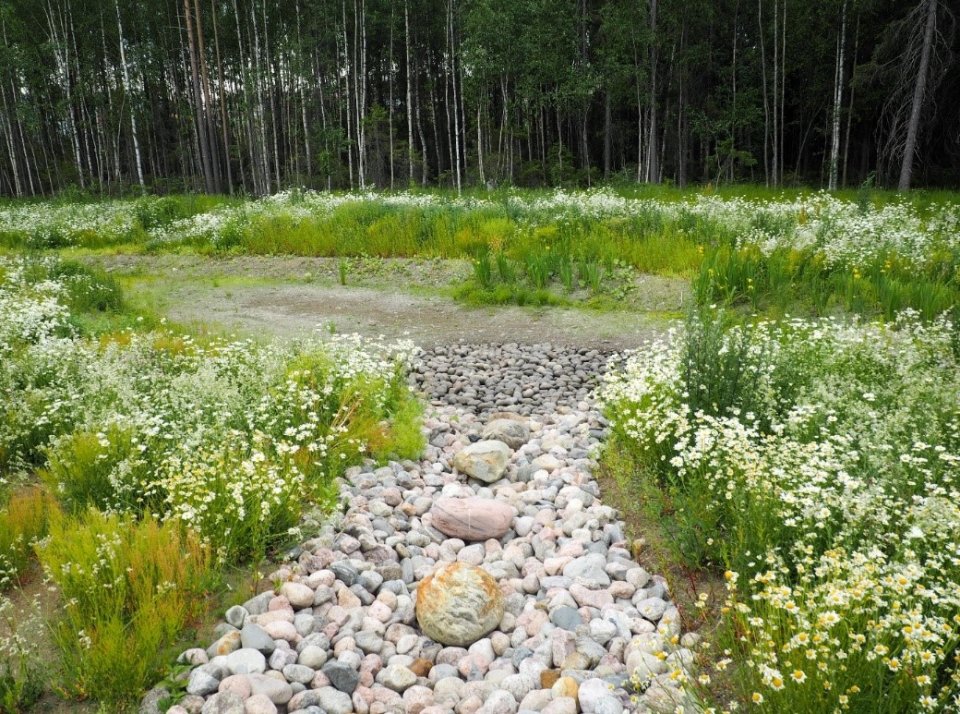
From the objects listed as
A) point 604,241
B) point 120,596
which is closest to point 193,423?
point 120,596

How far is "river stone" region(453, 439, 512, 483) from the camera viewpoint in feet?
16.9

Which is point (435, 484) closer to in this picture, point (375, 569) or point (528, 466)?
point (528, 466)

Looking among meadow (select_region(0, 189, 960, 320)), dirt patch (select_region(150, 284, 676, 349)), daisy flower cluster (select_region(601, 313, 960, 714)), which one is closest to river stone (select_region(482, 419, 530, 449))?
daisy flower cluster (select_region(601, 313, 960, 714))

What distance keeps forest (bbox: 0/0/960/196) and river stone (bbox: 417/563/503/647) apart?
21076mm

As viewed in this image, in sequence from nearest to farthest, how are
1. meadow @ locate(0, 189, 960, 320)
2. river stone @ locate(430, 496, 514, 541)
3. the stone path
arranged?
the stone path < river stone @ locate(430, 496, 514, 541) < meadow @ locate(0, 189, 960, 320)

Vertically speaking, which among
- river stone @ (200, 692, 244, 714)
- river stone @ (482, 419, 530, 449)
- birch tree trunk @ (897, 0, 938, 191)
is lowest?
river stone @ (482, 419, 530, 449)

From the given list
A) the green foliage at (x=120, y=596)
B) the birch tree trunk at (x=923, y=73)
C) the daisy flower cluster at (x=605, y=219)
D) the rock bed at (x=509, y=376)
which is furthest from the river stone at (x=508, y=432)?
the birch tree trunk at (x=923, y=73)

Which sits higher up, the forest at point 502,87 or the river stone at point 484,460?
the forest at point 502,87

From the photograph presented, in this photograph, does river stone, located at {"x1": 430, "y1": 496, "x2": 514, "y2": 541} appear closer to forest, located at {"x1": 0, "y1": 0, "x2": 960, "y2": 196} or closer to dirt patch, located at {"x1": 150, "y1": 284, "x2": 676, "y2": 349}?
dirt patch, located at {"x1": 150, "y1": 284, "x2": 676, "y2": 349}

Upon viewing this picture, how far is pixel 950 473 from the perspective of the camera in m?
3.23

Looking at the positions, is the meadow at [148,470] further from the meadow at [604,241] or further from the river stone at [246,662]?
the meadow at [604,241]

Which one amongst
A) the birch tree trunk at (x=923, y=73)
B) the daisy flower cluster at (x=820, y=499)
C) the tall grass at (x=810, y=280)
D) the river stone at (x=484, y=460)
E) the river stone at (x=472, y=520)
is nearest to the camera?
the daisy flower cluster at (x=820, y=499)

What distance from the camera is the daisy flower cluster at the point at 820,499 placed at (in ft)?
7.38

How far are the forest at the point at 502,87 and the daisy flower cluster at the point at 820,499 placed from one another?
723 inches
